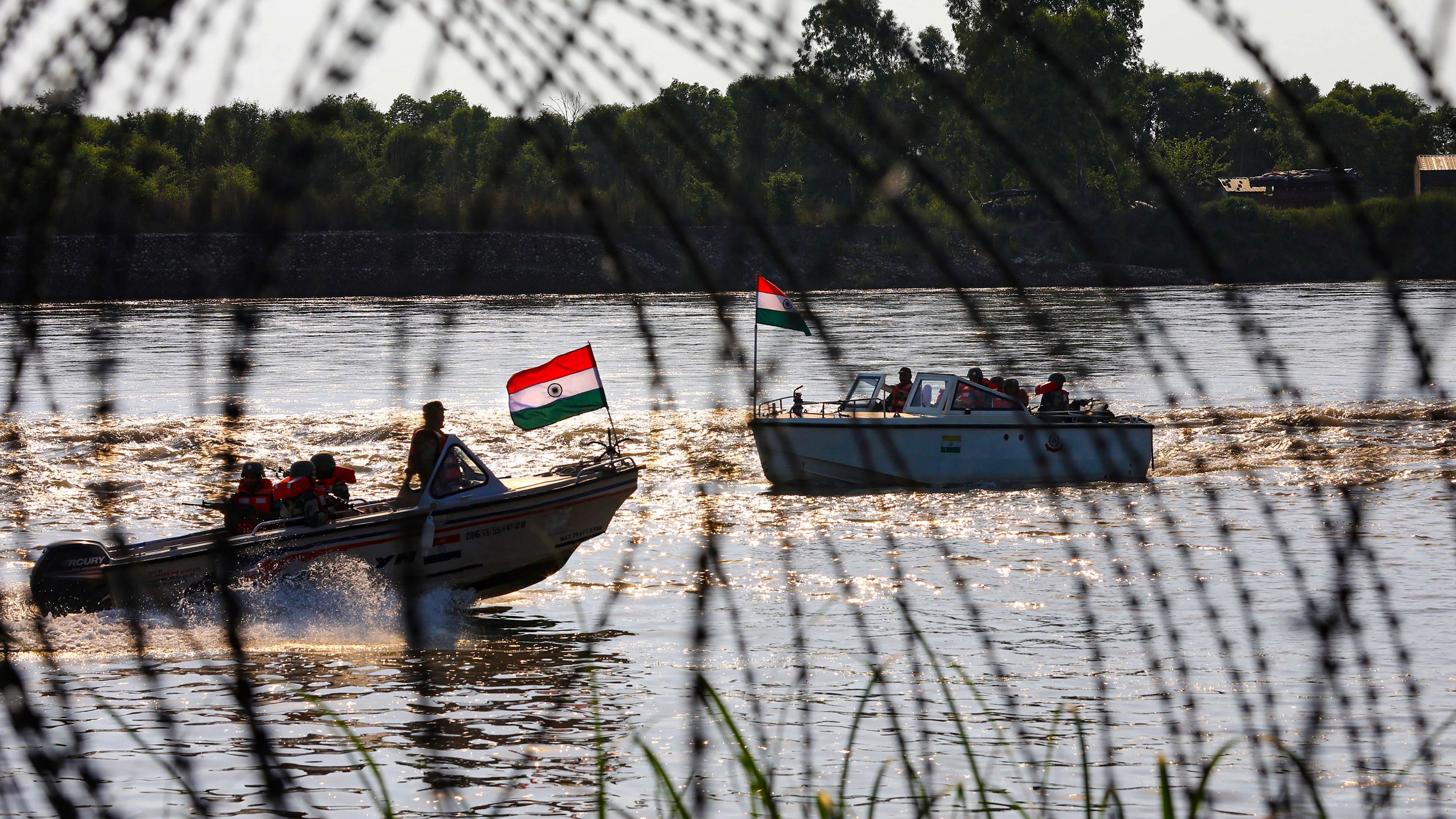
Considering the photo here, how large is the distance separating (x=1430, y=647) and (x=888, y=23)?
13.4 m

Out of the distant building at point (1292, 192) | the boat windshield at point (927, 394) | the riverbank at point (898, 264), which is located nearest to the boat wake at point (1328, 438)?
the riverbank at point (898, 264)

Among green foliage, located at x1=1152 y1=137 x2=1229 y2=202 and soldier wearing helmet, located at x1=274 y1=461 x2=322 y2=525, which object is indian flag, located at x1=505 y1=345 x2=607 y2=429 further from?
green foliage, located at x1=1152 y1=137 x2=1229 y2=202

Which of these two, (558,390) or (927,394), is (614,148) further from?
(927,394)

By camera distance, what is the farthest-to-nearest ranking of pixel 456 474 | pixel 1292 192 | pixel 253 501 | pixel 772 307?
pixel 1292 192, pixel 772 307, pixel 456 474, pixel 253 501

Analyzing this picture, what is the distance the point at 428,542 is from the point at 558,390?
249cm

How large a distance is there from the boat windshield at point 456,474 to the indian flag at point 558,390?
88 centimetres

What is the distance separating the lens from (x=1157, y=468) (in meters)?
26.5

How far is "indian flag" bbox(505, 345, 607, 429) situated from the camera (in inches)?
620

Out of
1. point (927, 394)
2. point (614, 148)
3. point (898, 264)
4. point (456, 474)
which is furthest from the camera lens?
Result: point (898, 264)

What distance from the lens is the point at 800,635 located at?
3.65m

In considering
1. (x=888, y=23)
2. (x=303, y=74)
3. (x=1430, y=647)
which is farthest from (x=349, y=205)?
(x=1430, y=647)

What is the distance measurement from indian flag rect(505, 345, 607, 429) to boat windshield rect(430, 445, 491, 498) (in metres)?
0.88

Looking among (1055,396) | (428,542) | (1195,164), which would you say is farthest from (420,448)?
(1195,164)

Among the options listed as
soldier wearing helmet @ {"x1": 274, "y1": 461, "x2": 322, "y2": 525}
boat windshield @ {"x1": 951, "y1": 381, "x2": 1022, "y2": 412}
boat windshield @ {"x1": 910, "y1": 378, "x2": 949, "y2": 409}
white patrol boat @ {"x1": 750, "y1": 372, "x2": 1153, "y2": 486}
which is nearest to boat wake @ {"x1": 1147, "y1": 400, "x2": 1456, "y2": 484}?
white patrol boat @ {"x1": 750, "y1": 372, "x2": 1153, "y2": 486}
